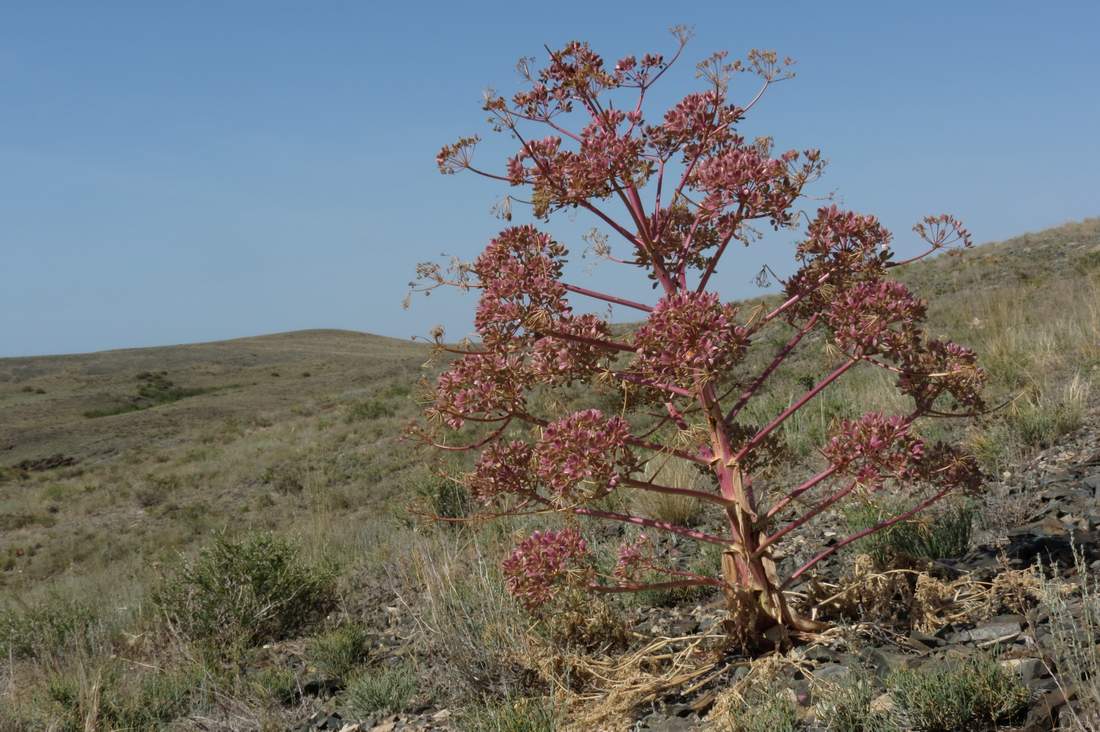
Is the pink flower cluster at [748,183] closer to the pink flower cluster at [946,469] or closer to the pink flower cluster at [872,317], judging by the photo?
the pink flower cluster at [872,317]

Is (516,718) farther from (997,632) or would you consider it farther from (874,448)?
(997,632)

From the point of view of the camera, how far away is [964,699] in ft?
8.30

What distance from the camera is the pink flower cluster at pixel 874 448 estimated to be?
296cm

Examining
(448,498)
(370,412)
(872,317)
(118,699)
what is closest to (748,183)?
(872,317)

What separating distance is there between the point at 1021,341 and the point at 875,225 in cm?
782

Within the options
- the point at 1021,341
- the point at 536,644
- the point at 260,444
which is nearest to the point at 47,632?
the point at 536,644

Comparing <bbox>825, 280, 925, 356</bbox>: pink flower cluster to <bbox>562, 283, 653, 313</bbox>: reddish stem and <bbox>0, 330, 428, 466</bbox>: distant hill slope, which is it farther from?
<bbox>0, 330, 428, 466</bbox>: distant hill slope

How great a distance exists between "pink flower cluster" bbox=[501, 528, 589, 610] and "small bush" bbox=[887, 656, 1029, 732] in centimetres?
118

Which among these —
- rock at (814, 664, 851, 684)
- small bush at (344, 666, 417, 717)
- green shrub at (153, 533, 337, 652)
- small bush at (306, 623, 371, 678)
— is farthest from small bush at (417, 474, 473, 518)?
rock at (814, 664, 851, 684)

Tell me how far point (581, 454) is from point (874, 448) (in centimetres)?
107

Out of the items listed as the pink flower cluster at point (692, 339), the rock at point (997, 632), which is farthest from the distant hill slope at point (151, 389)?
the pink flower cluster at point (692, 339)

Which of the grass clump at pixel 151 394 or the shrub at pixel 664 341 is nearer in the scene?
the shrub at pixel 664 341

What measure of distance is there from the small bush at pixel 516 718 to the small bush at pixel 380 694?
0.69m

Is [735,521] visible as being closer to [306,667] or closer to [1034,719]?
[1034,719]
